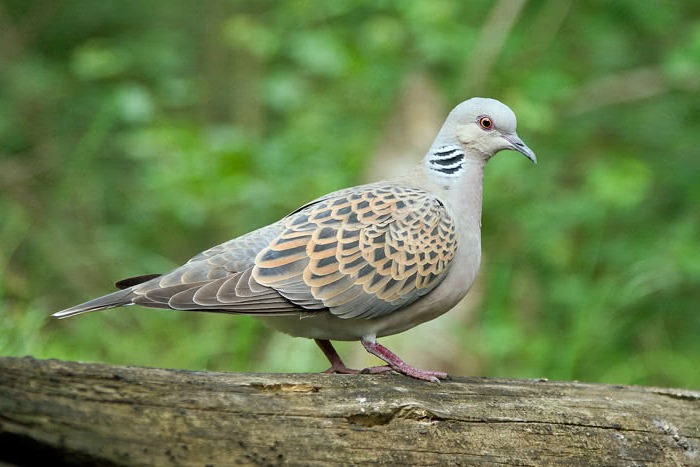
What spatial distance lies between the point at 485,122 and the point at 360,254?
2.73ft


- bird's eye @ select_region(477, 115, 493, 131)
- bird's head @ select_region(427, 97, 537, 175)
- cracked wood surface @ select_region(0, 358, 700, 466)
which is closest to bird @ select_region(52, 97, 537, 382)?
bird's head @ select_region(427, 97, 537, 175)

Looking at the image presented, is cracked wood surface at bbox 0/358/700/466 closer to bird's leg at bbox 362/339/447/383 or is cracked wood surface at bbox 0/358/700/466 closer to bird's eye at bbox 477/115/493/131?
bird's leg at bbox 362/339/447/383

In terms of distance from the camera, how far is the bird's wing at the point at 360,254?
10.5ft

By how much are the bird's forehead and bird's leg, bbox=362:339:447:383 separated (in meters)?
1.04

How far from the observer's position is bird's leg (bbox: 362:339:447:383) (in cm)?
309

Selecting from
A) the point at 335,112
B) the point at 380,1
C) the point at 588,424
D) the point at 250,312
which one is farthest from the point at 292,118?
the point at 588,424

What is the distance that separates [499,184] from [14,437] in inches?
192

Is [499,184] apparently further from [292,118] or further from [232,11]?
[232,11]

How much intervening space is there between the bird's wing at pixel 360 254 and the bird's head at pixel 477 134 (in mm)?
282

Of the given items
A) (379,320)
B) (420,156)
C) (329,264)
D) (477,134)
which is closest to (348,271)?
(329,264)

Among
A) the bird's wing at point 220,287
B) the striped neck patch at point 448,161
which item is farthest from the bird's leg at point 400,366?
the striped neck patch at point 448,161

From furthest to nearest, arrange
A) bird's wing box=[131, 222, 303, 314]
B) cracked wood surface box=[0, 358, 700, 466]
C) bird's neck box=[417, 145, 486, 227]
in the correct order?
bird's neck box=[417, 145, 486, 227] < bird's wing box=[131, 222, 303, 314] < cracked wood surface box=[0, 358, 700, 466]

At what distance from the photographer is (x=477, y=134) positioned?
146 inches

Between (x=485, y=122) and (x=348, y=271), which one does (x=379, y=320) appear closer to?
(x=348, y=271)
